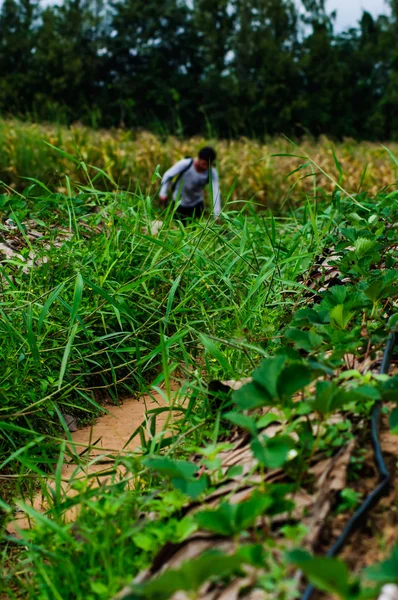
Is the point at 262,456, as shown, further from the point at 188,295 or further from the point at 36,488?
the point at 188,295

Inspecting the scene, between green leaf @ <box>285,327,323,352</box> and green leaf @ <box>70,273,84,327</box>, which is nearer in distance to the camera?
green leaf @ <box>285,327,323,352</box>

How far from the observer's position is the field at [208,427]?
1149mm

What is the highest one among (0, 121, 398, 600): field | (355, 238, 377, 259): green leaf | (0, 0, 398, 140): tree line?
(0, 0, 398, 140): tree line

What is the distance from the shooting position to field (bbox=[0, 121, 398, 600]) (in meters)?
1.15

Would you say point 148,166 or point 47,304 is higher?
point 148,166

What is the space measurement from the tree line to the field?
22994mm

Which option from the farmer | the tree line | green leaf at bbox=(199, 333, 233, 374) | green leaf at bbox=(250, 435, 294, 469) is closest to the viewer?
green leaf at bbox=(250, 435, 294, 469)

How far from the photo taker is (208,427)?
2.05 meters

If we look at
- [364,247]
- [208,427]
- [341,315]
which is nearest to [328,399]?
[341,315]

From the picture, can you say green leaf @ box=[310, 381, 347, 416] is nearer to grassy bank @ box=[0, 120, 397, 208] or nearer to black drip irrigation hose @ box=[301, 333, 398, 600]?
black drip irrigation hose @ box=[301, 333, 398, 600]

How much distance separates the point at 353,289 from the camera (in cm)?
239

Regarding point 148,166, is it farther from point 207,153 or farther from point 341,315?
point 341,315

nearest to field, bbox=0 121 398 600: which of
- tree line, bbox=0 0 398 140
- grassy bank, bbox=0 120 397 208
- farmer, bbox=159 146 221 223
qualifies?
farmer, bbox=159 146 221 223

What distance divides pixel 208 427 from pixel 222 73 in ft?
93.5
